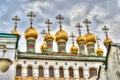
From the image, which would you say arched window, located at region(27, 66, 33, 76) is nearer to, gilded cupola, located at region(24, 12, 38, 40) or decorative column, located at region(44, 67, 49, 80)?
decorative column, located at region(44, 67, 49, 80)

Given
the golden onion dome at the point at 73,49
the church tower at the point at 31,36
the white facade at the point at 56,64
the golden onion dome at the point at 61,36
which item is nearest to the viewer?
the white facade at the point at 56,64

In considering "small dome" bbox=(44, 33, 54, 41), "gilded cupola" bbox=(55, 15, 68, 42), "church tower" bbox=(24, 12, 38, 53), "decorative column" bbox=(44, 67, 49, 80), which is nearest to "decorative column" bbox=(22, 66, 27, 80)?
"decorative column" bbox=(44, 67, 49, 80)

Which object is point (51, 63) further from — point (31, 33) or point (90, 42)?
point (90, 42)

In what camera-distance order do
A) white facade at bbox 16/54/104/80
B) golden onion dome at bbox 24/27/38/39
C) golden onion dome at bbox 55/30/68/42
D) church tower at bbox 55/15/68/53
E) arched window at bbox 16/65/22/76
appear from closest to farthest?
arched window at bbox 16/65/22/76 → white facade at bbox 16/54/104/80 → golden onion dome at bbox 24/27/38/39 → church tower at bbox 55/15/68/53 → golden onion dome at bbox 55/30/68/42

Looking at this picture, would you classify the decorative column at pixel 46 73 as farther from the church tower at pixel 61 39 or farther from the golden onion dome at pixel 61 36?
the golden onion dome at pixel 61 36

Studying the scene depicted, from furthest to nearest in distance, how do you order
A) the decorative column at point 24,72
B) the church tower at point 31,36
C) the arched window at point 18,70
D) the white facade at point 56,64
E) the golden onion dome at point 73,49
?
the golden onion dome at point 73,49
the church tower at point 31,36
the white facade at point 56,64
the arched window at point 18,70
the decorative column at point 24,72

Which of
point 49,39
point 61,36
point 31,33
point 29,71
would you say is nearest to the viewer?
point 29,71

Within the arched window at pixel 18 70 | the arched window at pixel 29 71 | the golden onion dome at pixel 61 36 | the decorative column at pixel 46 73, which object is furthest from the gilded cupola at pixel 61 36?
the arched window at pixel 18 70

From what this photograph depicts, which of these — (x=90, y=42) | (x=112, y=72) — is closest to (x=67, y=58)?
(x=90, y=42)

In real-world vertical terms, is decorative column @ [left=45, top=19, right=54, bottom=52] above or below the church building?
above

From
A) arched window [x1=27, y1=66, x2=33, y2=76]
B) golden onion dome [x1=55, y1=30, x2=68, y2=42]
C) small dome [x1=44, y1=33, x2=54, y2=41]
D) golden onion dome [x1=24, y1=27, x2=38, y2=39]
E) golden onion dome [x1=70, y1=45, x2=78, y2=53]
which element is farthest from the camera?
golden onion dome [x1=70, y1=45, x2=78, y2=53]

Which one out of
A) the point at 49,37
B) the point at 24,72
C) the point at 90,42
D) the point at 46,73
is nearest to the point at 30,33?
the point at 49,37

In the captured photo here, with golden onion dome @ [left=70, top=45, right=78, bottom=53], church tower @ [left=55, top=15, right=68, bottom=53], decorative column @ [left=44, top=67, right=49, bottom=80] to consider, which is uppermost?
church tower @ [left=55, top=15, right=68, bottom=53]

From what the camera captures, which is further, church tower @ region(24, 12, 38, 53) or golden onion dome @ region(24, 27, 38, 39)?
golden onion dome @ region(24, 27, 38, 39)
